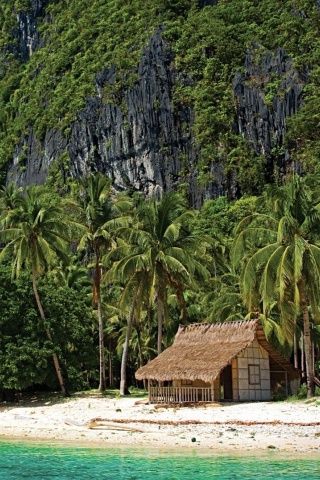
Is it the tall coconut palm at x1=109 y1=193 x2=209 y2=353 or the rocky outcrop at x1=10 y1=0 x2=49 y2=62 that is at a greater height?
the rocky outcrop at x1=10 y1=0 x2=49 y2=62


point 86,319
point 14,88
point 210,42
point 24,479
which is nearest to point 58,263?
point 86,319

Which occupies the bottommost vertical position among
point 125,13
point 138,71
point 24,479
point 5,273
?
point 24,479

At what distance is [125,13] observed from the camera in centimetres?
10681

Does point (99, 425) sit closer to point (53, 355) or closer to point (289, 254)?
point (289, 254)

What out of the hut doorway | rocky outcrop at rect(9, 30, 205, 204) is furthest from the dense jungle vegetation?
rocky outcrop at rect(9, 30, 205, 204)

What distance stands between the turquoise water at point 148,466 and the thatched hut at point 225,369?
814 cm

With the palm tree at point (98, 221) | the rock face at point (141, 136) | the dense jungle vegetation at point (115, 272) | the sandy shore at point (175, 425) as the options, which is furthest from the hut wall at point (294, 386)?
the rock face at point (141, 136)

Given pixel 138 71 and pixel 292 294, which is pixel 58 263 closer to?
pixel 292 294

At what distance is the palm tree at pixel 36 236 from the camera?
3058 centimetres

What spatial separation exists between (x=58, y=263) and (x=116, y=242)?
12.5 meters

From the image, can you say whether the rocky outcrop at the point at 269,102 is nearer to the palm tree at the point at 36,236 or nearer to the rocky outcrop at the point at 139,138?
the rocky outcrop at the point at 139,138

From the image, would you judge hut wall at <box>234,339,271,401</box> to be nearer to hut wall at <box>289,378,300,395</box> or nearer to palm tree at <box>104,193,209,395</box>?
hut wall at <box>289,378,300,395</box>

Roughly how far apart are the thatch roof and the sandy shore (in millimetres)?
1233

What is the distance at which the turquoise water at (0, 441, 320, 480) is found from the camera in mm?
14336
